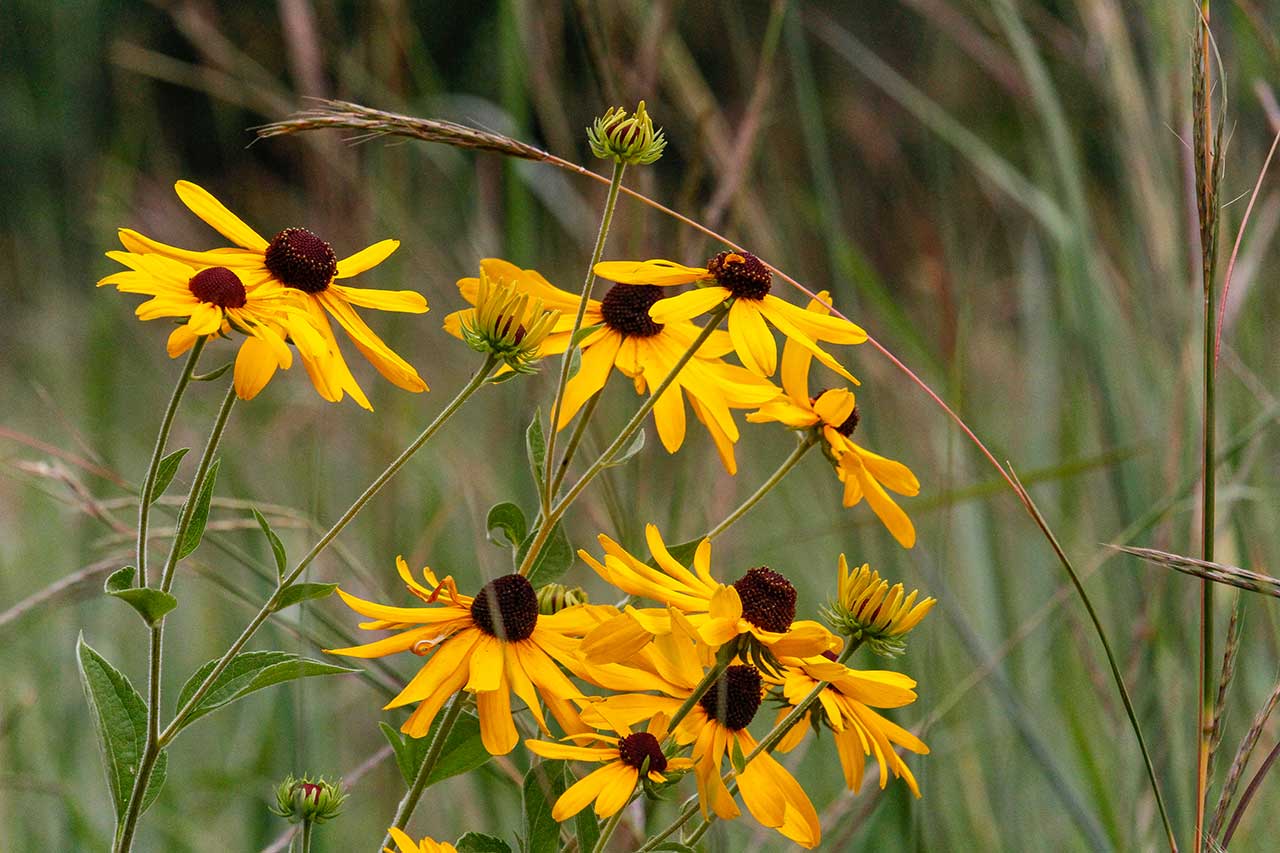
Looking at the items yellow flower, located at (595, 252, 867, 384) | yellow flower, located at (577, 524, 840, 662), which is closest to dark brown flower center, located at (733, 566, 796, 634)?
yellow flower, located at (577, 524, 840, 662)

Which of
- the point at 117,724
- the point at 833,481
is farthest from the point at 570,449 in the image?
the point at 833,481

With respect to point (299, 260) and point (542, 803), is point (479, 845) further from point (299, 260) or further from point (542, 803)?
point (299, 260)

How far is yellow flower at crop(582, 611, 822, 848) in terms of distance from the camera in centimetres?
54

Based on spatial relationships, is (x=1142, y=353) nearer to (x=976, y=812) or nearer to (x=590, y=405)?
(x=976, y=812)

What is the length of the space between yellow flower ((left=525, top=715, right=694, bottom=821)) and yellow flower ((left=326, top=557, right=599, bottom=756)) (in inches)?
0.6

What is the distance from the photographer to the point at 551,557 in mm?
665

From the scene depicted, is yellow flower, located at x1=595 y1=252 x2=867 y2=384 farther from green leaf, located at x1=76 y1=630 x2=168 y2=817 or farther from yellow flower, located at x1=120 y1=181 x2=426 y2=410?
green leaf, located at x1=76 y1=630 x2=168 y2=817

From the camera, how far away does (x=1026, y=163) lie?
4.38 meters

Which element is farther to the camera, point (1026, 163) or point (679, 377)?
point (1026, 163)

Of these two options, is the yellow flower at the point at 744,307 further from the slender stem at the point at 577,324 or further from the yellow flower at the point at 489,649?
the yellow flower at the point at 489,649

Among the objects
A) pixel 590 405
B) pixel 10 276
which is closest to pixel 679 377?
pixel 590 405

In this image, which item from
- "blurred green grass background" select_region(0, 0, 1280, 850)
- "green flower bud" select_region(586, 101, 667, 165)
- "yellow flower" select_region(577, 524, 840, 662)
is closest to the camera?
"yellow flower" select_region(577, 524, 840, 662)

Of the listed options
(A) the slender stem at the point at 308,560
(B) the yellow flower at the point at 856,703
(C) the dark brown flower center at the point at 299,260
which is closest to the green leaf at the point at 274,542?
(A) the slender stem at the point at 308,560

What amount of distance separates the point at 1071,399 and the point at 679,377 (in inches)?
39.7
